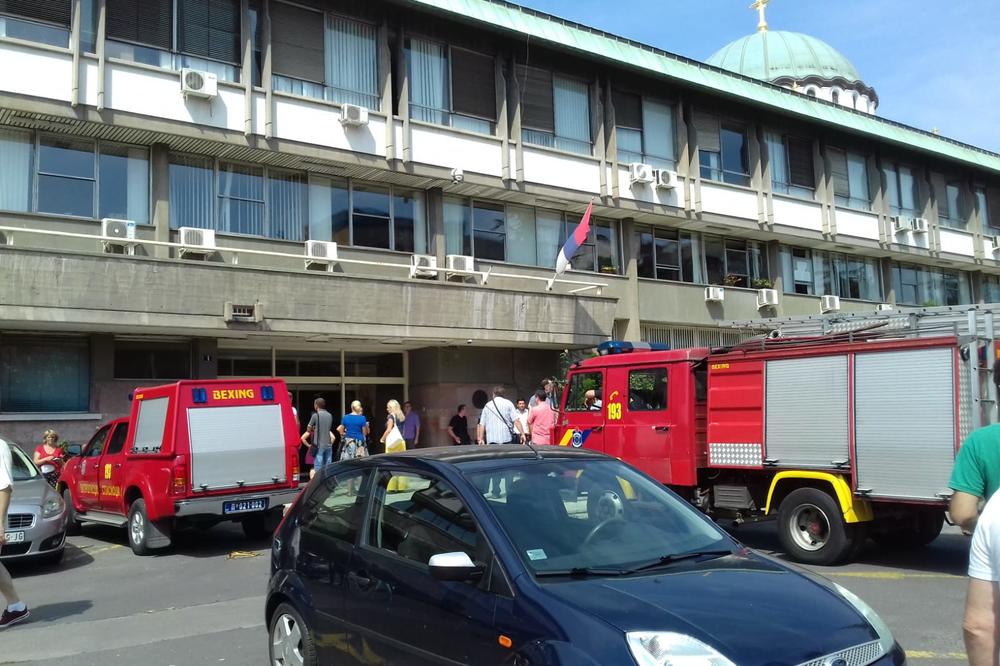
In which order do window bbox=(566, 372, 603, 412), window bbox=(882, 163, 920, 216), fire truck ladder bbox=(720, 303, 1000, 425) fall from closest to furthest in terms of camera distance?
fire truck ladder bbox=(720, 303, 1000, 425)
window bbox=(566, 372, 603, 412)
window bbox=(882, 163, 920, 216)

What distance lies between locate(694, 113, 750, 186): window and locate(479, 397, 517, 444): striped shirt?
44.2ft

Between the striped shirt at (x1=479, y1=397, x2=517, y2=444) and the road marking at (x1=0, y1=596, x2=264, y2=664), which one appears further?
the striped shirt at (x1=479, y1=397, x2=517, y2=444)

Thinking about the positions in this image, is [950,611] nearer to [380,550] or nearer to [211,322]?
[380,550]

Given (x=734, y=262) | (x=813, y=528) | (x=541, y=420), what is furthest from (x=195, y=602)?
(x=734, y=262)

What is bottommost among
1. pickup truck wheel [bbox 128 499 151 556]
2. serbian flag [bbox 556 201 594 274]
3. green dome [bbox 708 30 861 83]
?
pickup truck wheel [bbox 128 499 151 556]

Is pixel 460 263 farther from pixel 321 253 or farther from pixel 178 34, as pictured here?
pixel 178 34

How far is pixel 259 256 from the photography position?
729 inches

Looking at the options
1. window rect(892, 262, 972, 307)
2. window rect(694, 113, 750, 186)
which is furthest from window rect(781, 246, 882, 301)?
window rect(694, 113, 750, 186)

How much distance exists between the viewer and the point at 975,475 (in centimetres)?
383

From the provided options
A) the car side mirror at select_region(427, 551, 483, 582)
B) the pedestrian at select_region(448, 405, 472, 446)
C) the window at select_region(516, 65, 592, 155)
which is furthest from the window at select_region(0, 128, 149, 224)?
the car side mirror at select_region(427, 551, 483, 582)

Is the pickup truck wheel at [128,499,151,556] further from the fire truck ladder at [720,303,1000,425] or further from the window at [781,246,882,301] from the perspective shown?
the window at [781,246,882,301]

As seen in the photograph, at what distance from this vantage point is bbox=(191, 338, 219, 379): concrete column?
18266mm

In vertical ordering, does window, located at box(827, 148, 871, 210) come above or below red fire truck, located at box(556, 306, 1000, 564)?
above

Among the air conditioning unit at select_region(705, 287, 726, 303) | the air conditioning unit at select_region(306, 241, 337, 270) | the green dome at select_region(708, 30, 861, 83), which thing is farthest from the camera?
the green dome at select_region(708, 30, 861, 83)
